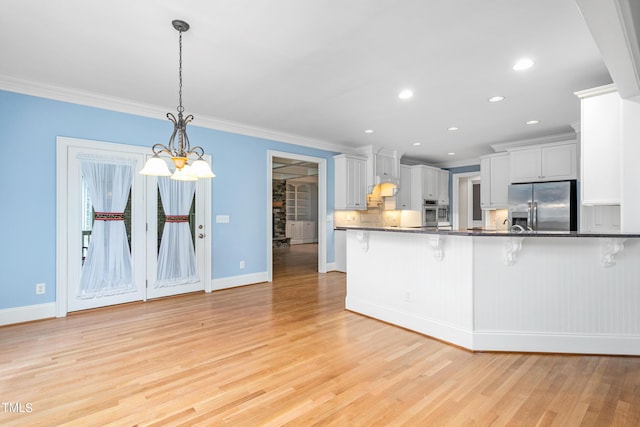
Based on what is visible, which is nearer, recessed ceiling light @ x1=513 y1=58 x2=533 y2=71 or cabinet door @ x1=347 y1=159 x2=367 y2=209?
recessed ceiling light @ x1=513 y1=58 x2=533 y2=71

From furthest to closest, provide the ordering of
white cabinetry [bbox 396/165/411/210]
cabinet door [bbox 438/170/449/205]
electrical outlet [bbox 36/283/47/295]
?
cabinet door [bbox 438/170/449/205]
white cabinetry [bbox 396/165/411/210]
electrical outlet [bbox 36/283/47/295]

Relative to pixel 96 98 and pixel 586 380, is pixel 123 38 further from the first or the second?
pixel 586 380

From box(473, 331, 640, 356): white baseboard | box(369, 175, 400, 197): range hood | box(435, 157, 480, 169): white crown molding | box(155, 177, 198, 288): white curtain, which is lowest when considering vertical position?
box(473, 331, 640, 356): white baseboard

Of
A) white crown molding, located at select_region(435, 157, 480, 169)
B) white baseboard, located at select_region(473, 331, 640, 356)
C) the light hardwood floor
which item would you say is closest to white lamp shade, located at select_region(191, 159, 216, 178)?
the light hardwood floor

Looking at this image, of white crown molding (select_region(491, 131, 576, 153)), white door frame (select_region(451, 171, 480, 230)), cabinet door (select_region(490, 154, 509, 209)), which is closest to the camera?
white crown molding (select_region(491, 131, 576, 153))

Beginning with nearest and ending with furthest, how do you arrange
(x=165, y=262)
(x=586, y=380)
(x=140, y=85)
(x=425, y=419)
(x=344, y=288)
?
(x=425, y=419) → (x=586, y=380) → (x=140, y=85) → (x=165, y=262) → (x=344, y=288)

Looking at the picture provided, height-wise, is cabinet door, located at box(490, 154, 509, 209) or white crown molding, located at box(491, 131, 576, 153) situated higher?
white crown molding, located at box(491, 131, 576, 153)

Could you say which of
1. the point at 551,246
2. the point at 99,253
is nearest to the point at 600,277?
the point at 551,246

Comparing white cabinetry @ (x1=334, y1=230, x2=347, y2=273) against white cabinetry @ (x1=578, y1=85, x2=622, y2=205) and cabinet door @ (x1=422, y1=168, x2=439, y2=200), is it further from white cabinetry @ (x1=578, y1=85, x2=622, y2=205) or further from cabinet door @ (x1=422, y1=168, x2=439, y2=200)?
white cabinetry @ (x1=578, y1=85, x2=622, y2=205)

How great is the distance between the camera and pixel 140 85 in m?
3.56

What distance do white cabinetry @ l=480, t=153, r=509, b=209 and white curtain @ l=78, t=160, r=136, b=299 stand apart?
642 cm

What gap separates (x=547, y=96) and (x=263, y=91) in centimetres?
337

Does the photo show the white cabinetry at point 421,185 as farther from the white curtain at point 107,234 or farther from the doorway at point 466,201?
the white curtain at point 107,234

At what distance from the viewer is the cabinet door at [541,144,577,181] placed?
5271 millimetres
